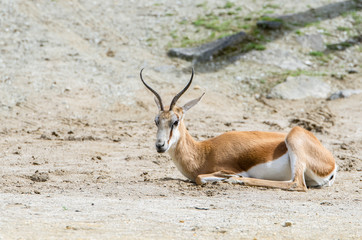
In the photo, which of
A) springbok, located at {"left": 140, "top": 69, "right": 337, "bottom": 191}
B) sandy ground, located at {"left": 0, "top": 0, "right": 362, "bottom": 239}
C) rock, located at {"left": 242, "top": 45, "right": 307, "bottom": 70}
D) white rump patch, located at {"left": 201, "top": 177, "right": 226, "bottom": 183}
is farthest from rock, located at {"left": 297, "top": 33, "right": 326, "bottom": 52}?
white rump patch, located at {"left": 201, "top": 177, "right": 226, "bottom": 183}

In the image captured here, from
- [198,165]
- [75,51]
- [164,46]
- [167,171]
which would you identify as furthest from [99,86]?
[198,165]

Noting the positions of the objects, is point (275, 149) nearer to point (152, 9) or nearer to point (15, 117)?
point (15, 117)

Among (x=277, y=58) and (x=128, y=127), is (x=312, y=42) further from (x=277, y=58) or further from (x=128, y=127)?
(x=128, y=127)

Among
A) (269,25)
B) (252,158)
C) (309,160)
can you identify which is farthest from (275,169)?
(269,25)

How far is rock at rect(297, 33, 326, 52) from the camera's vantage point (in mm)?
16266

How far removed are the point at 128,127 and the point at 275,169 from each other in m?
4.30

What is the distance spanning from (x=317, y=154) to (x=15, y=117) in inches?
246

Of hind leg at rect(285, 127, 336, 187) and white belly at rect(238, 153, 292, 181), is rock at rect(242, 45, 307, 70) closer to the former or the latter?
hind leg at rect(285, 127, 336, 187)

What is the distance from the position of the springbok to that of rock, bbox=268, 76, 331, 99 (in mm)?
5599

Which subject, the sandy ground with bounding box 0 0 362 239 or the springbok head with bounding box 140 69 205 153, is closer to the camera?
the sandy ground with bounding box 0 0 362 239

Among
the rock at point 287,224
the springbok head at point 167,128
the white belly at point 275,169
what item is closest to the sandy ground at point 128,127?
the rock at point 287,224

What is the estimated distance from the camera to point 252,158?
8203 millimetres

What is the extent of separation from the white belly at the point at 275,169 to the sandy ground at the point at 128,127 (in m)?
0.38

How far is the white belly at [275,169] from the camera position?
320 inches
